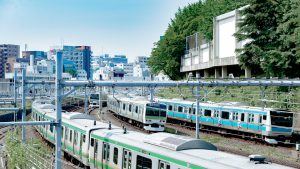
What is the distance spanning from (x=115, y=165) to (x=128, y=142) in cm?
142

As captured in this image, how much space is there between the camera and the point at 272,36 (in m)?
36.8

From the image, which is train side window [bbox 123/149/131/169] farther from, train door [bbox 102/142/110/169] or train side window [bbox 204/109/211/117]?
train side window [bbox 204/109/211/117]

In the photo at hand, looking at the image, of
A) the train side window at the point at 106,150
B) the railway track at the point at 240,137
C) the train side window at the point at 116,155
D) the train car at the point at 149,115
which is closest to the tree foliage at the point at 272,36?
the railway track at the point at 240,137

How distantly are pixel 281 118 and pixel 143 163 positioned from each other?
15.9 metres

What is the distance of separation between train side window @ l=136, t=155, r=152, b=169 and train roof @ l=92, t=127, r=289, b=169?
0.24 meters

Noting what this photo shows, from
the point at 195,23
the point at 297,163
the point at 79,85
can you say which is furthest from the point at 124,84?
the point at 195,23

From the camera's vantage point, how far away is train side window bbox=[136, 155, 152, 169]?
13.3 m

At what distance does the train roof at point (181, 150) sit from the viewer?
10718mm

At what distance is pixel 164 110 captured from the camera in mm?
32844

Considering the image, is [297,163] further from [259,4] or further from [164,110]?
[259,4]

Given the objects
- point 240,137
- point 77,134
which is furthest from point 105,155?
point 240,137

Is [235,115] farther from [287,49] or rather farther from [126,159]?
[126,159]

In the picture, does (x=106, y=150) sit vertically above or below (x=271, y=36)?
below

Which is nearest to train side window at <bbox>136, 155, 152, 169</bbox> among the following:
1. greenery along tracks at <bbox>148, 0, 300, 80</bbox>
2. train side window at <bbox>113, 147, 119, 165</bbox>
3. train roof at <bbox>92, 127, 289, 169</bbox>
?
train roof at <bbox>92, 127, 289, 169</bbox>
